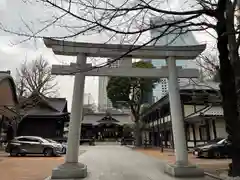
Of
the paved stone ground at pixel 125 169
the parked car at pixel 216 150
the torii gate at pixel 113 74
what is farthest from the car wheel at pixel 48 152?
the parked car at pixel 216 150

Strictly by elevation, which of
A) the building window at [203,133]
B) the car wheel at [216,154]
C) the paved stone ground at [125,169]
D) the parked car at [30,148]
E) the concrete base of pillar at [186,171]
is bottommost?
the paved stone ground at [125,169]

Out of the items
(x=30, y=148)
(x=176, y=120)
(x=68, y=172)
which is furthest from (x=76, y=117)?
(x=30, y=148)

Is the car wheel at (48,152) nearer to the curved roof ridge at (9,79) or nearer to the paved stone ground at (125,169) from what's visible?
the paved stone ground at (125,169)

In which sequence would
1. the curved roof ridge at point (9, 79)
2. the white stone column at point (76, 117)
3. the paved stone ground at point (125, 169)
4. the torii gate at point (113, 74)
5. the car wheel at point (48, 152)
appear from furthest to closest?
1. the car wheel at point (48, 152)
2. the curved roof ridge at point (9, 79)
3. the paved stone ground at point (125, 169)
4. the white stone column at point (76, 117)
5. the torii gate at point (113, 74)

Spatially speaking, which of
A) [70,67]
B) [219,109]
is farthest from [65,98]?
[70,67]

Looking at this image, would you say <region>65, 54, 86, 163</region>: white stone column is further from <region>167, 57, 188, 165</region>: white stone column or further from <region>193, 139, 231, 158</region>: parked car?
<region>193, 139, 231, 158</region>: parked car

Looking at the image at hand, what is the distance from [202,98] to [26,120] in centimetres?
2293

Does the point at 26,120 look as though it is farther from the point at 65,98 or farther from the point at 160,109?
the point at 160,109

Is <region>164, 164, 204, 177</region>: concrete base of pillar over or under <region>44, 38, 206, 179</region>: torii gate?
under

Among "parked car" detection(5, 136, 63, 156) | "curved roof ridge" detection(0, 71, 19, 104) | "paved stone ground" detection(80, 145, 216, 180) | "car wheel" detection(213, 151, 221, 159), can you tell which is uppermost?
"curved roof ridge" detection(0, 71, 19, 104)

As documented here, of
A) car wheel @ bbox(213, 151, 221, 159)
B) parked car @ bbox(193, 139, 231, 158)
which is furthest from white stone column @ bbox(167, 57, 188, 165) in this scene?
car wheel @ bbox(213, 151, 221, 159)

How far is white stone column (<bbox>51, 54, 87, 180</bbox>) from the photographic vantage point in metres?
8.15

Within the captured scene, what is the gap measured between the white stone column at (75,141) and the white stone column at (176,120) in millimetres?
3580

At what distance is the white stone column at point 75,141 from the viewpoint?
8148 mm
